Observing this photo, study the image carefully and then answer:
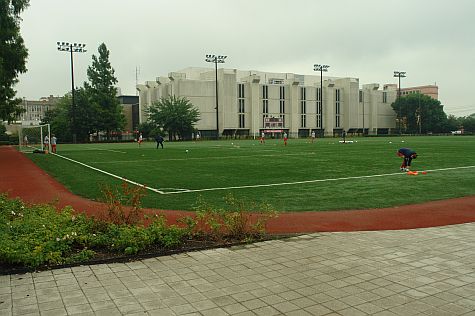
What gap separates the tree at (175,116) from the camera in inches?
2958

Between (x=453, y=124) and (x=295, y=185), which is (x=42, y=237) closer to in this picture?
(x=295, y=185)

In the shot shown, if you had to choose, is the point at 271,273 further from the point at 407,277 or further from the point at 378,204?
the point at 378,204

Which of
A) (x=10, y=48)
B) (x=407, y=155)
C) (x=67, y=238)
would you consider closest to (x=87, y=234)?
(x=67, y=238)

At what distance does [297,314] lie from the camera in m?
4.15

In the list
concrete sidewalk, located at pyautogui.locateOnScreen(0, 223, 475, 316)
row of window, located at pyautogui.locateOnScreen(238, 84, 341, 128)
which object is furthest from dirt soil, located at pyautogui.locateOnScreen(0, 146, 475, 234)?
row of window, located at pyautogui.locateOnScreen(238, 84, 341, 128)

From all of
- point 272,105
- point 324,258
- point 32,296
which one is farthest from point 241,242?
point 272,105

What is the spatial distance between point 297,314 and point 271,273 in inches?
49.5

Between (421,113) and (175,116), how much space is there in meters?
68.0

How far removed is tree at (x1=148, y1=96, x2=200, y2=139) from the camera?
246 ft

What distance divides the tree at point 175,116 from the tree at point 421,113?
5772 cm

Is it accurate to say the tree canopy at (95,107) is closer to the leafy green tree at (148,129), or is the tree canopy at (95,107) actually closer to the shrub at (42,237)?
the leafy green tree at (148,129)

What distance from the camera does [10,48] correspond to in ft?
87.3

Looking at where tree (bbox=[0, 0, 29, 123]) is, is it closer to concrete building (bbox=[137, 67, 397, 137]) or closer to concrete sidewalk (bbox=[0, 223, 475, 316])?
concrete sidewalk (bbox=[0, 223, 475, 316])

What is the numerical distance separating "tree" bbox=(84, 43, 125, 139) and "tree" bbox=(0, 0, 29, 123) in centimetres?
4421
